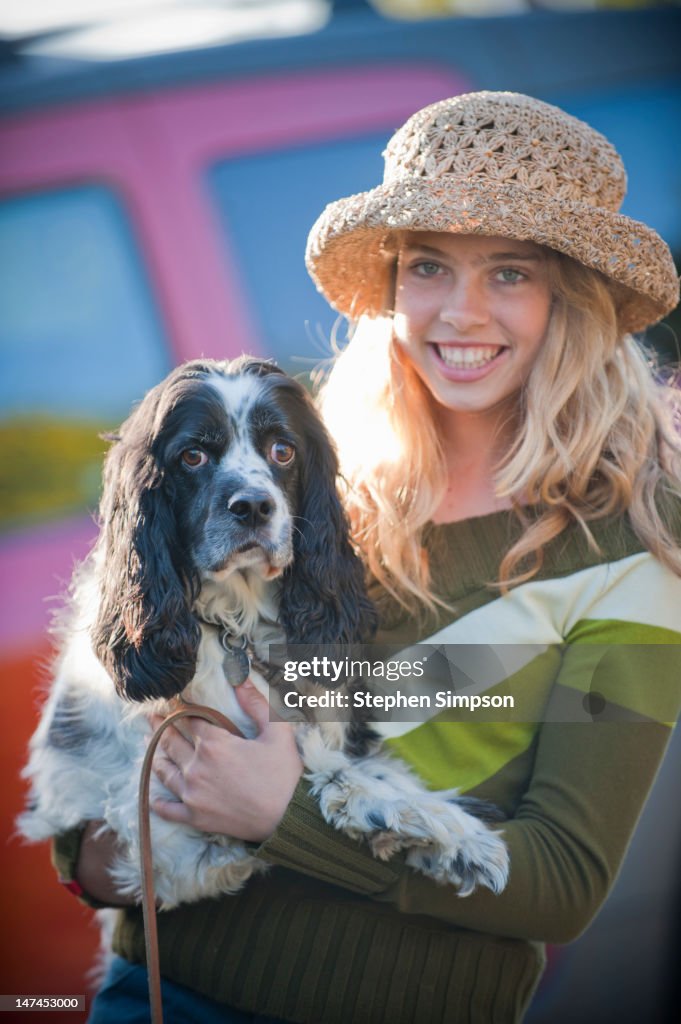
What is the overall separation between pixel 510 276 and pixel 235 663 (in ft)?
3.26

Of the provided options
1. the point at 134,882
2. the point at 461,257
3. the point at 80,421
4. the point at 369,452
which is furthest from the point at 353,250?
the point at 134,882

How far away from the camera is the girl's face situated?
2033 mm

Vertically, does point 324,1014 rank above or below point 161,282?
below

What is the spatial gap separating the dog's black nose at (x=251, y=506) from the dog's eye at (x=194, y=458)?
124 millimetres

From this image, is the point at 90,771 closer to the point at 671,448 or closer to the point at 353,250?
the point at 353,250

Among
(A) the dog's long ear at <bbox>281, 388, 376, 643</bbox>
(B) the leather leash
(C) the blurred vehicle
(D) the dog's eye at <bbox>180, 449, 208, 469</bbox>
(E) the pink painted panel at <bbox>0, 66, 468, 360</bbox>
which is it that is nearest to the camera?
(B) the leather leash

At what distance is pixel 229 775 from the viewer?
6.17 ft

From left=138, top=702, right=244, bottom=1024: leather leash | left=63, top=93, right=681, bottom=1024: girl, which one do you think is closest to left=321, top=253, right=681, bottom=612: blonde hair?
left=63, top=93, right=681, bottom=1024: girl

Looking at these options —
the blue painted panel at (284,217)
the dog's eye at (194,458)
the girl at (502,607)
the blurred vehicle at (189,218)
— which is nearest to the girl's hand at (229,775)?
the girl at (502,607)

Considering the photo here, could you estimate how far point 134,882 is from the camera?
6.68 feet

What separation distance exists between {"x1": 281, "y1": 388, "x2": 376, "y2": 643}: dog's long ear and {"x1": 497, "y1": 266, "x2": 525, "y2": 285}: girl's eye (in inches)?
19.0

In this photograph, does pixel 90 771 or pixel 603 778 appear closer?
pixel 603 778

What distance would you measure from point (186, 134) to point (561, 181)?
4.05ft

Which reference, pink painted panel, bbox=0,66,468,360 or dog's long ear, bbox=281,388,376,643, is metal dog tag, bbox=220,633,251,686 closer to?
dog's long ear, bbox=281,388,376,643
